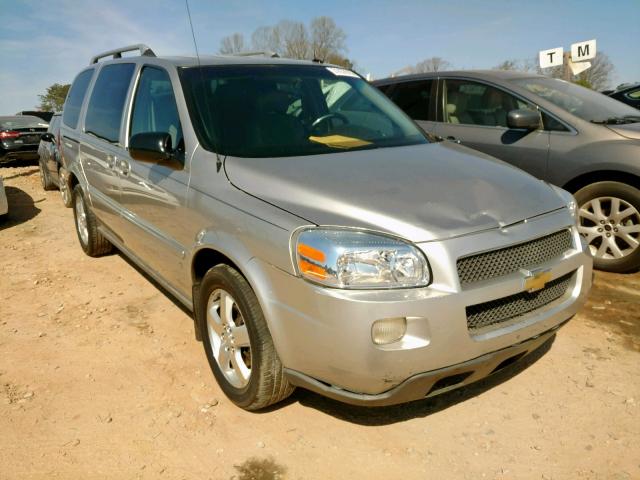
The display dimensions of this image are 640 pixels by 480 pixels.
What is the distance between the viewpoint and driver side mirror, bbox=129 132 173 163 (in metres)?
2.88

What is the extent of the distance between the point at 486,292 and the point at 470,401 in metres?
0.91

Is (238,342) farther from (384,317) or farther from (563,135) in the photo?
(563,135)

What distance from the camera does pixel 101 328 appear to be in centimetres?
379

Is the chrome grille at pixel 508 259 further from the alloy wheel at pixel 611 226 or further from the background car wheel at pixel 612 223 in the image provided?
the background car wheel at pixel 612 223

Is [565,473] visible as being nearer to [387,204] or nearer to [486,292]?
[486,292]

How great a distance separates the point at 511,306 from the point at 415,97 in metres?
3.89

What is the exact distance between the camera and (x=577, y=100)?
4.95 meters

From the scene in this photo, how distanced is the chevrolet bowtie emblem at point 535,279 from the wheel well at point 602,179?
8.35ft

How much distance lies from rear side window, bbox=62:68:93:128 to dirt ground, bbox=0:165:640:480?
2.34 metres

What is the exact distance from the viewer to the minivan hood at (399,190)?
85.8 inches

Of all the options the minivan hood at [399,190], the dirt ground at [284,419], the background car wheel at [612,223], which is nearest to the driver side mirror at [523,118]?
the background car wheel at [612,223]

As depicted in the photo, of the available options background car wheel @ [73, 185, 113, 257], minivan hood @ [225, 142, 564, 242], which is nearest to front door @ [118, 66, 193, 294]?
minivan hood @ [225, 142, 564, 242]

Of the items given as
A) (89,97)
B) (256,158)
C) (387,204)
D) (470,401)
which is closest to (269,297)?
(387,204)

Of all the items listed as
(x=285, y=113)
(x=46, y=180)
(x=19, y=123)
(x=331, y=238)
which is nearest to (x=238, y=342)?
(x=331, y=238)
